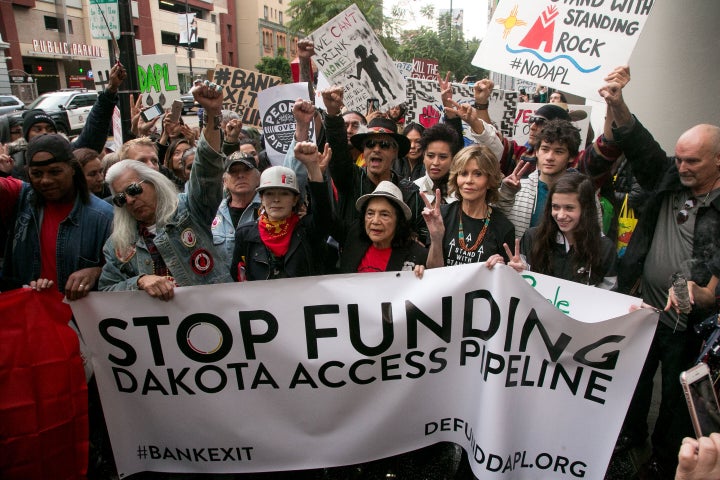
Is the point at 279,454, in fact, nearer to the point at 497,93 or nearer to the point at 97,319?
the point at 97,319

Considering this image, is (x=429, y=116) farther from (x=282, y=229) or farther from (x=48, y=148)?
(x=48, y=148)

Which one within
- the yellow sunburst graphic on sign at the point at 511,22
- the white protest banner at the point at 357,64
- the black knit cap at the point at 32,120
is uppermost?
the yellow sunburst graphic on sign at the point at 511,22

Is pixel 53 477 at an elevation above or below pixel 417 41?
below

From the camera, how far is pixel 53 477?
2549 mm

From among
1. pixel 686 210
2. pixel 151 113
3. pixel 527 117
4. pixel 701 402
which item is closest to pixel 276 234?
pixel 701 402

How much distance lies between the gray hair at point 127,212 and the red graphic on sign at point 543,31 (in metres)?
2.76

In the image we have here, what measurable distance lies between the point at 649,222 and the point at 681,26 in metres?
4.33

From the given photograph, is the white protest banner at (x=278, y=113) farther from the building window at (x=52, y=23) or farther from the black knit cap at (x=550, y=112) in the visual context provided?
the building window at (x=52, y=23)

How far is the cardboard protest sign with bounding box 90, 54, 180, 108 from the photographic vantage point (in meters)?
6.81

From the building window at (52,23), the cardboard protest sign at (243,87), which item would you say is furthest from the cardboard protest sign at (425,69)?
the building window at (52,23)

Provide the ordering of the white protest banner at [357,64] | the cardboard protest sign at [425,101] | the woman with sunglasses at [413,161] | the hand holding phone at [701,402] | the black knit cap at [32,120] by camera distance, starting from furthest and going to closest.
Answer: the cardboard protest sign at [425,101]
the white protest banner at [357,64]
the woman with sunglasses at [413,161]
the black knit cap at [32,120]
the hand holding phone at [701,402]

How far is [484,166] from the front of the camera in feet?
10.4

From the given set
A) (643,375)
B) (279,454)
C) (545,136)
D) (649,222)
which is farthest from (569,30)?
(279,454)

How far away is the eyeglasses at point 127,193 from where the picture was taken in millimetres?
2746
